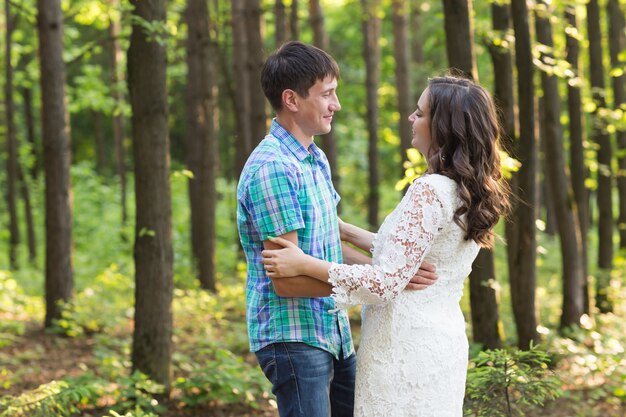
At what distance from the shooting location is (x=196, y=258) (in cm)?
1405

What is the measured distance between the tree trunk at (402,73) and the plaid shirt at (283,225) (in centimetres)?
1223

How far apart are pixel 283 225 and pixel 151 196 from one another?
3.29m

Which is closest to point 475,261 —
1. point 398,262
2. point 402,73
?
point 398,262

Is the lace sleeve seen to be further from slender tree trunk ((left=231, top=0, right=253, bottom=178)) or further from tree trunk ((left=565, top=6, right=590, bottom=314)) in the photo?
slender tree trunk ((left=231, top=0, right=253, bottom=178))

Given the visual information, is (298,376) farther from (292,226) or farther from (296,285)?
(292,226)

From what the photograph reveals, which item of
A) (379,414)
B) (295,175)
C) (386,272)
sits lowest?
(379,414)

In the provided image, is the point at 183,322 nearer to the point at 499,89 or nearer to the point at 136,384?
the point at 136,384

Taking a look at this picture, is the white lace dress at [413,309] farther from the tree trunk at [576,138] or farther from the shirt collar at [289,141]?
the tree trunk at [576,138]

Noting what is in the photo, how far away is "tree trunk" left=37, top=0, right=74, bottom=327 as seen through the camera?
9469 mm

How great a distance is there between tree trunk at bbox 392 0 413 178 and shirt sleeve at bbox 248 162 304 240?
1244 centimetres

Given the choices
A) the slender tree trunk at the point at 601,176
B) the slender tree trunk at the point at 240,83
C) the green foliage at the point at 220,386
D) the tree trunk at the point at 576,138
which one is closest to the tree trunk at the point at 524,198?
the green foliage at the point at 220,386

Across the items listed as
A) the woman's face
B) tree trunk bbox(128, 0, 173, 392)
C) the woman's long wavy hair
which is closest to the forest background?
tree trunk bbox(128, 0, 173, 392)

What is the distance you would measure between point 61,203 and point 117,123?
9584 millimetres

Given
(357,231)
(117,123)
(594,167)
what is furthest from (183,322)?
(117,123)
